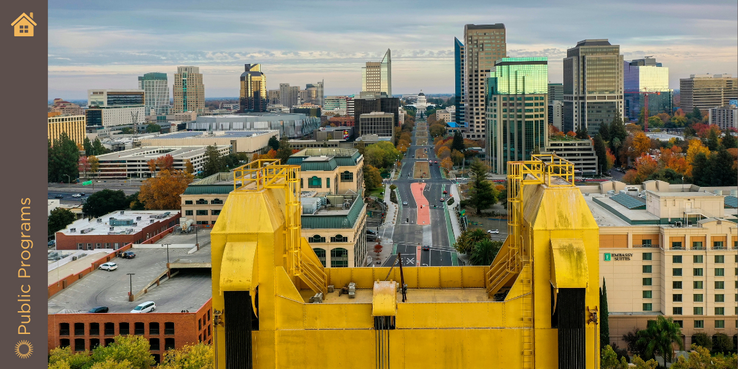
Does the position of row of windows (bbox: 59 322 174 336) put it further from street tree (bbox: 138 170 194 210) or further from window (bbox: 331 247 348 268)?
street tree (bbox: 138 170 194 210)

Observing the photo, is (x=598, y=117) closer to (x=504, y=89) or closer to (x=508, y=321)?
(x=504, y=89)

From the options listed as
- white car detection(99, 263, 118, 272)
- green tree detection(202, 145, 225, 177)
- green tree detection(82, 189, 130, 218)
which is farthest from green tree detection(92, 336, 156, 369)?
green tree detection(202, 145, 225, 177)

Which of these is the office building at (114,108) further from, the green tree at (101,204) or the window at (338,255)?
the window at (338,255)

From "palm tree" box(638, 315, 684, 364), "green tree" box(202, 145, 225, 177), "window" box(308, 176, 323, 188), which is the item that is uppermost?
"green tree" box(202, 145, 225, 177)

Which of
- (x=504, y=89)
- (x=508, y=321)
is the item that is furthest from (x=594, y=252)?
(x=504, y=89)

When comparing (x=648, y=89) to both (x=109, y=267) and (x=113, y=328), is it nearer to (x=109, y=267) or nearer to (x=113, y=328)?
(x=109, y=267)
